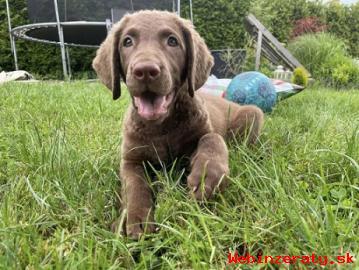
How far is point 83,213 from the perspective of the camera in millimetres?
1831

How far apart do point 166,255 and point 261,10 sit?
1158 cm

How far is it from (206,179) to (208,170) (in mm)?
55

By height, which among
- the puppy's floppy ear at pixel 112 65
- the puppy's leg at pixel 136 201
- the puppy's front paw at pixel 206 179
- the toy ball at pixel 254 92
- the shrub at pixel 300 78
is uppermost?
the puppy's floppy ear at pixel 112 65

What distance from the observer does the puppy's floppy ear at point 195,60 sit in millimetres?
2533

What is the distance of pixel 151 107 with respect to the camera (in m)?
2.32

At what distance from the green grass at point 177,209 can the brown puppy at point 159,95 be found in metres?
0.12

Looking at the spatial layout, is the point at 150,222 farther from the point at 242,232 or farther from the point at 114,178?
the point at 114,178

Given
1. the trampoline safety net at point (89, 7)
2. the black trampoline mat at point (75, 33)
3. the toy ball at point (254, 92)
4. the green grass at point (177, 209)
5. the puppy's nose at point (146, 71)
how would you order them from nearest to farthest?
the green grass at point (177, 209)
the puppy's nose at point (146, 71)
the toy ball at point (254, 92)
the trampoline safety net at point (89, 7)
the black trampoline mat at point (75, 33)

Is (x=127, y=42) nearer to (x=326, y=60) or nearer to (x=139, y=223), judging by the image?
(x=139, y=223)

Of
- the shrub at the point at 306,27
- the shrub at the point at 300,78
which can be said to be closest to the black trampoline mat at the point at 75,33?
the shrub at the point at 300,78

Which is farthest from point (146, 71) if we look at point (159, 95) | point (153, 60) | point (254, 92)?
point (254, 92)

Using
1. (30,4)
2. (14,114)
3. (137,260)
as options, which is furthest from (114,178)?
(30,4)

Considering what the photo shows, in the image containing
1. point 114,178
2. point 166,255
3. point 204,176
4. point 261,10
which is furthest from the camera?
point 261,10

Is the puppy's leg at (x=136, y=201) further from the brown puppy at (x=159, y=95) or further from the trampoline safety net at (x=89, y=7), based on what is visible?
the trampoline safety net at (x=89, y=7)
